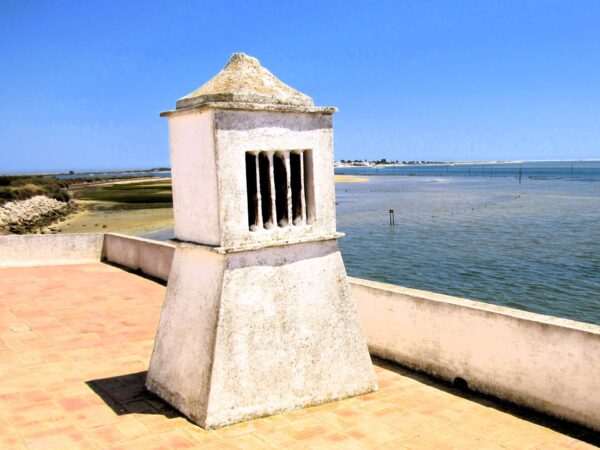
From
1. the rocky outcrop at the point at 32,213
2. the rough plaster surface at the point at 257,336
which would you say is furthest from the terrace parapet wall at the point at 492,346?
the rocky outcrop at the point at 32,213

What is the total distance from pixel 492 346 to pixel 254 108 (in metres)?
3.37

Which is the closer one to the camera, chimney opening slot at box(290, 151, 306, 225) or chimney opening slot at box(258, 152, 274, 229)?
chimney opening slot at box(258, 152, 274, 229)

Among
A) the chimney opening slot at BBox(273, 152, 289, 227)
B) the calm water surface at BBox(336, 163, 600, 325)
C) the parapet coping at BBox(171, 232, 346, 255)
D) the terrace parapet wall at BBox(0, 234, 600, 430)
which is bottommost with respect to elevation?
the calm water surface at BBox(336, 163, 600, 325)

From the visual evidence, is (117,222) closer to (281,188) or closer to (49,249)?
A: (49,249)

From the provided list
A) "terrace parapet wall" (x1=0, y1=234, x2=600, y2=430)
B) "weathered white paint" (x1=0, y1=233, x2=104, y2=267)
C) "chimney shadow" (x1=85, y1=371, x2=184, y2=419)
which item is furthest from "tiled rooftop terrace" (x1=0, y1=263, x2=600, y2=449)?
"weathered white paint" (x1=0, y1=233, x2=104, y2=267)

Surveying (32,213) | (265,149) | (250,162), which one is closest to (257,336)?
(250,162)

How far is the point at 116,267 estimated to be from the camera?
13320 mm

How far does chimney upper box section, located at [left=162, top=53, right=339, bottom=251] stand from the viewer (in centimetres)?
529

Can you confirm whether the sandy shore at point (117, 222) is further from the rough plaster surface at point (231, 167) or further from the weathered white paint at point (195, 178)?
the rough plaster surface at point (231, 167)

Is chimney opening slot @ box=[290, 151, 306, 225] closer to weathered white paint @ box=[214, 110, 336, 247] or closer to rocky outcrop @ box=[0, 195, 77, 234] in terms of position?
weathered white paint @ box=[214, 110, 336, 247]

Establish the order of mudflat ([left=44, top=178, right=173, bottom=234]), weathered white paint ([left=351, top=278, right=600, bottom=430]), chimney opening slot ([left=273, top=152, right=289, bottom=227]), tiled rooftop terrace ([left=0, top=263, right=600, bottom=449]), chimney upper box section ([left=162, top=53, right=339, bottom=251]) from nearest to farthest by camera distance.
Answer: tiled rooftop terrace ([left=0, top=263, right=600, bottom=449]) < weathered white paint ([left=351, top=278, right=600, bottom=430]) < chimney upper box section ([left=162, top=53, right=339, bottom=251]) < chimney opening slot ([left=273, top=152, right=289, bottom=227]) < mudflat ([left=44, top=178, right=173, bottom=234])

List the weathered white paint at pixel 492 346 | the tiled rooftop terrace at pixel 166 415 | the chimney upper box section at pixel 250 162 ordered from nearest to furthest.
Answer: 1. the tiled rooftop terrace at pixel 166 415
2. the weathered white paint at pixel 492 346
3. the chimney upper box section at pixel 250 162

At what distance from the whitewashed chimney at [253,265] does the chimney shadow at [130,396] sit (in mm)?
110

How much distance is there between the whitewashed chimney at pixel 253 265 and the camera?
5.31 metres
